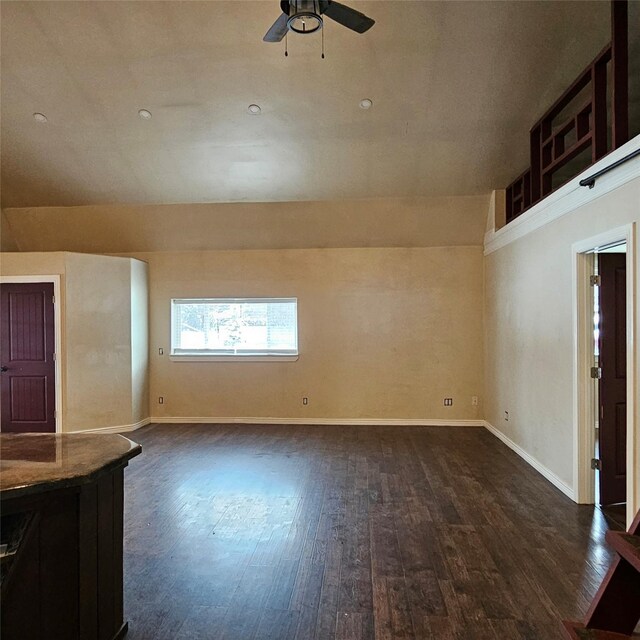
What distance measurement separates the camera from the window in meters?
6.71

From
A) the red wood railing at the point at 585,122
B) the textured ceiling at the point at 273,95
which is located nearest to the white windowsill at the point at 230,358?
the textured ceiling at the point at 273,95

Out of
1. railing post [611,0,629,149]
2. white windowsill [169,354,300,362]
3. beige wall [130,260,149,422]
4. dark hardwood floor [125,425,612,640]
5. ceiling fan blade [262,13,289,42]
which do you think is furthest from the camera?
white windowsill [169,354,300,362]

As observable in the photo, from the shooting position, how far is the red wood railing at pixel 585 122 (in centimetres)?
308

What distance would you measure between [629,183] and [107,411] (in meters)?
6.10

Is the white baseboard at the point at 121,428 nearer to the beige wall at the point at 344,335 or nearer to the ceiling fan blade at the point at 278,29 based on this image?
the beige wall at the point at 344,335

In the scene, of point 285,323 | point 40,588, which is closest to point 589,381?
point 40,588

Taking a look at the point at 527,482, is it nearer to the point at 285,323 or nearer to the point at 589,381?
the point at 589,381

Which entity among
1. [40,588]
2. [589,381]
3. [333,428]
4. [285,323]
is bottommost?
[333,428]

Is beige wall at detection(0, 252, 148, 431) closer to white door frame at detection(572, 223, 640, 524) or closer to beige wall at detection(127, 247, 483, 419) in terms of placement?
beige wall at detection(127, 247, 483, 419)

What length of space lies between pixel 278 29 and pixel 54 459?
2.74m

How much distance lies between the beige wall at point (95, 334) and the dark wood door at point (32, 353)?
0.17m

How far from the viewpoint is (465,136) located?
15.5 feet

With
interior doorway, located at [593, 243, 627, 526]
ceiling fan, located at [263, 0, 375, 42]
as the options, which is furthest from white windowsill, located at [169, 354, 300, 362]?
ceiling fan, located at [263, 0, 375, 42]

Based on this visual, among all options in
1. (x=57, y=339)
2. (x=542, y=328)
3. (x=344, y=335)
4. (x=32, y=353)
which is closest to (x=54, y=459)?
(x=542, y=328)
